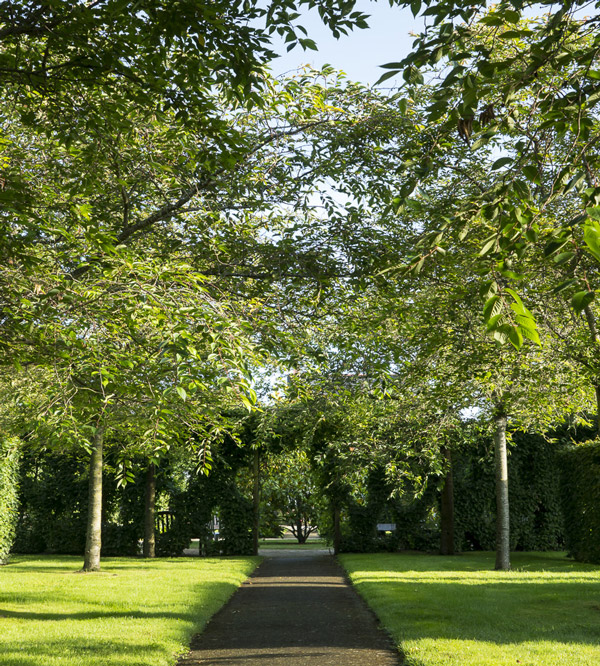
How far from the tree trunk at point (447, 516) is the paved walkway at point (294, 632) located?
8.60 meters

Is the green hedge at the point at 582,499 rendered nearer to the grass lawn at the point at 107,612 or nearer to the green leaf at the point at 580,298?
the grass lawn at the point at 107,612

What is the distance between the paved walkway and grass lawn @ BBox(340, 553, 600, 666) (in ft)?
1.08

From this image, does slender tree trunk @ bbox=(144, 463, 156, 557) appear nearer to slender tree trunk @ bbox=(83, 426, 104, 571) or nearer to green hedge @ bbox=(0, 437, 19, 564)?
green hedge @ bbox=(0, 437, 19, 564)

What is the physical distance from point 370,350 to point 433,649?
376 centimetres

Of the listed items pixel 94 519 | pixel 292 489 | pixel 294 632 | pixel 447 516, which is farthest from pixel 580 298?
pixel 292 489

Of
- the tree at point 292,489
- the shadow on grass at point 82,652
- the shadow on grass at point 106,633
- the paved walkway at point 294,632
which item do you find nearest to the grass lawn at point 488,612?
the paved walkway at point 294,632

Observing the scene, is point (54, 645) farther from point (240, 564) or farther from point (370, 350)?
point (240, 564)

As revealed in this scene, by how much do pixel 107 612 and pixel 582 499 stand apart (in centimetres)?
1221

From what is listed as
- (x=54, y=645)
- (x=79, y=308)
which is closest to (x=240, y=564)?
(x=54, y=645)

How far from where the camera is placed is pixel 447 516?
70.0 feet

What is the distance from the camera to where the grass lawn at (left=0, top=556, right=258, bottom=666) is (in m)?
6.84

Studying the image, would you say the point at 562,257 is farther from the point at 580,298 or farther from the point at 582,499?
the point at 582,499

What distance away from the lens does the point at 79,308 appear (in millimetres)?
6184

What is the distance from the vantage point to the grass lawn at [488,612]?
Result: 21.5 ft
